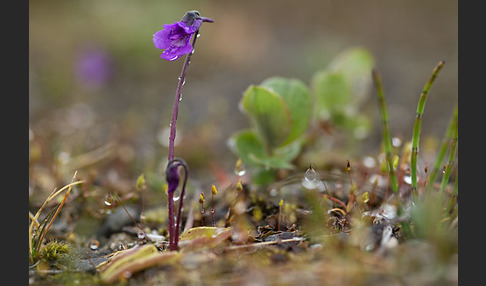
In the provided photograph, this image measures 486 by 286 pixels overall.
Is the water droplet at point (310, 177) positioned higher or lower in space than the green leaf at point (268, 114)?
lower

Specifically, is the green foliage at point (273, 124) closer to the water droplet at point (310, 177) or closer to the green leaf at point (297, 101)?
the green leaf at point (297, 101)

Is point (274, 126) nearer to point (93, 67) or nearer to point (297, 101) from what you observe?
point (297, 101)

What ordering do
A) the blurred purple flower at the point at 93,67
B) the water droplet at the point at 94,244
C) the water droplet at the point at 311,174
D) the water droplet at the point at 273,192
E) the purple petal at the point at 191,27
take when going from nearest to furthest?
1. the purple petal at the point at 191,27
2. the water droplet at the point at 311,174
3. the water droplet at the point at 94,244
4. the water droplet at the point at 273,192
5. the blurred purple flower at the point at 93,67

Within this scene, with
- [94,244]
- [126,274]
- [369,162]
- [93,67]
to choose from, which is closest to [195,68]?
[93,67]

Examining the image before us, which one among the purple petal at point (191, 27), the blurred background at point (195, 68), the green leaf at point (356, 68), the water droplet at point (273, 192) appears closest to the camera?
the purple petal at point (191, 27)

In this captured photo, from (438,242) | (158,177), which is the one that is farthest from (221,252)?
(158,177)

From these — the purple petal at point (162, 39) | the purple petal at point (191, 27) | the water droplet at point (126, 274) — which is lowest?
the water droplet at point (126, 274)

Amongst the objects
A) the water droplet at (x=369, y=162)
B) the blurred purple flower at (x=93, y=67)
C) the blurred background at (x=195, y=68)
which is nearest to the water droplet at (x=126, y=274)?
the blurred background at (x=195, y=68)

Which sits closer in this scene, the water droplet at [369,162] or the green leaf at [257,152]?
A: the green leaf at [257,152]
